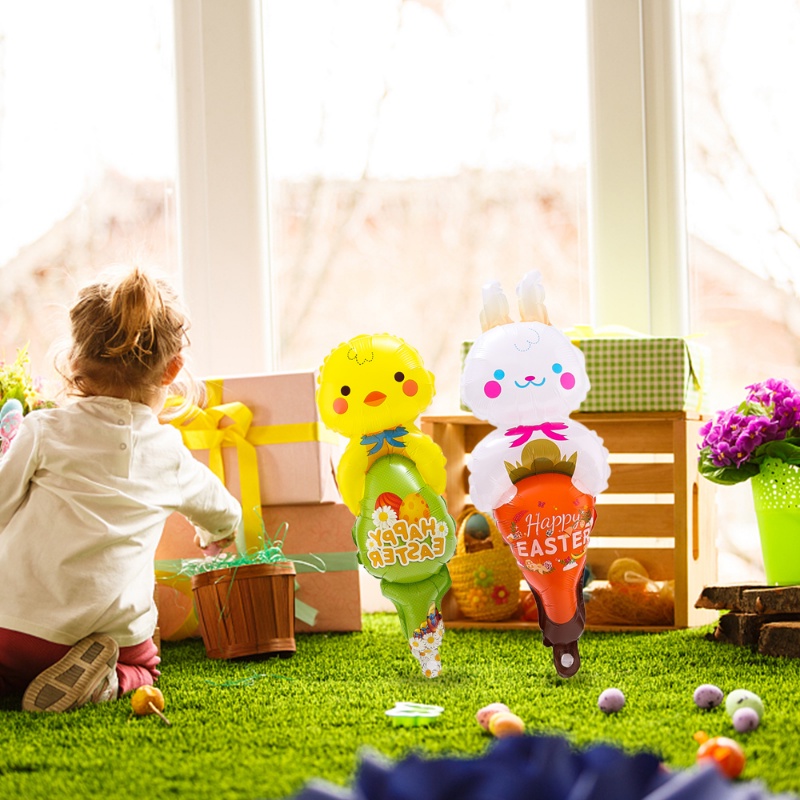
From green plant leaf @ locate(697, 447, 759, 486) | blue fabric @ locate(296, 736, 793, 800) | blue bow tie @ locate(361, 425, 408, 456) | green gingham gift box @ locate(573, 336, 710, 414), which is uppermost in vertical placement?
green gingham gift box @ locate(573, 336, 710, 414)

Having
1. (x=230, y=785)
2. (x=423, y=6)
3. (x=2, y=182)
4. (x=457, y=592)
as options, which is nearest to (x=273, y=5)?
(x=423, y=6)

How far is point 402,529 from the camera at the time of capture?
162 cm

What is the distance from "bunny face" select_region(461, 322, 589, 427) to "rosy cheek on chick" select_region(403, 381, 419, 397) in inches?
3.7

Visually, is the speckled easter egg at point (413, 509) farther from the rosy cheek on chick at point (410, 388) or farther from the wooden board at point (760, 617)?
the wooden board at point (760, 617)

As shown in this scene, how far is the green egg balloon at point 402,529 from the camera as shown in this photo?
1619 millimetres

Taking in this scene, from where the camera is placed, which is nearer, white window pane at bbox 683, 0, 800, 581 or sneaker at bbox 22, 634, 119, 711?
sneaker at bbox 22, 634, 119, 711

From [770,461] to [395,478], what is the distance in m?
0.77

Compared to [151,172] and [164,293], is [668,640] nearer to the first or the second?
[164,293]

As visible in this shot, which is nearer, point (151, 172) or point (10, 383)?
point (10, 383)

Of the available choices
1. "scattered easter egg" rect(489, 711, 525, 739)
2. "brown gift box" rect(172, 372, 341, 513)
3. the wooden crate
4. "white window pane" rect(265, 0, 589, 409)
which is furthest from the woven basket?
"scattered easter egg" rect(489, 711, 525, 739)

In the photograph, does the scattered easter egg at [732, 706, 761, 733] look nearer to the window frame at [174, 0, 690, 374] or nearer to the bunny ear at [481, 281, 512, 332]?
the bunny ear at [481, 281, 512, 332]

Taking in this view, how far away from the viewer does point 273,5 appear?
8.63 ft

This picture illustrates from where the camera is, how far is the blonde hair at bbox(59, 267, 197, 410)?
5.75 feet

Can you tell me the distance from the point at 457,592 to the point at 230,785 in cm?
113
